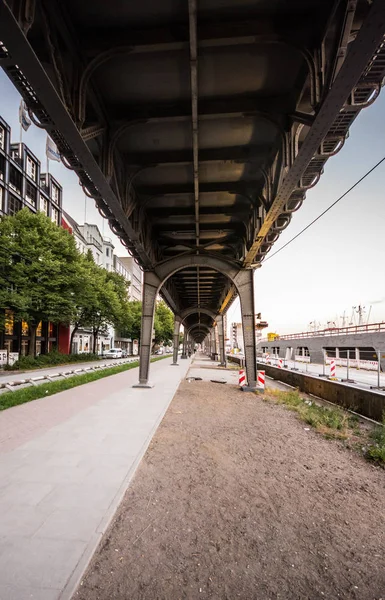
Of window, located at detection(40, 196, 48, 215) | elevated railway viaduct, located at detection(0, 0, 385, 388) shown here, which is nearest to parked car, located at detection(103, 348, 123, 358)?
window, located at detection(40, 196, 48, 215)

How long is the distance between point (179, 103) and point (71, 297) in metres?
28.8

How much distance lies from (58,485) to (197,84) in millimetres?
6663

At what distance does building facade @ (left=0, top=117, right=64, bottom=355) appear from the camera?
105ft

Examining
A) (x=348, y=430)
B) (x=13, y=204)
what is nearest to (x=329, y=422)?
(x=348, y=430)

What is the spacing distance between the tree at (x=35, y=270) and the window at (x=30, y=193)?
8.57m

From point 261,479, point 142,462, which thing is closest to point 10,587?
point 142,462

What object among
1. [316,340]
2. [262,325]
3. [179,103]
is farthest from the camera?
[262,325]

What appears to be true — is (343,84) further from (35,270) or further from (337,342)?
(337,342)

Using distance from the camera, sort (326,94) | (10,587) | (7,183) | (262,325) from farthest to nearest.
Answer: (262,325), (7,183), (326,94), (10,587)

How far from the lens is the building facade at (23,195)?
32.1m

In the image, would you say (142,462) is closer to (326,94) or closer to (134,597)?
(134,597)

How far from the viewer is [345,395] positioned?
39.2 feet

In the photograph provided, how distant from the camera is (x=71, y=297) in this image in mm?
32375

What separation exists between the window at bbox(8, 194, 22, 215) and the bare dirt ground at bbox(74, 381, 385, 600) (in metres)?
34.6
